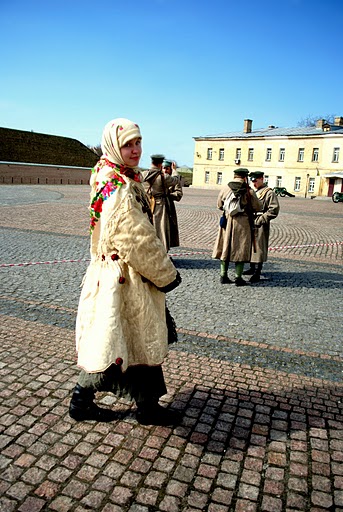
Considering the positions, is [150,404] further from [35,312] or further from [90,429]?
[35,312]

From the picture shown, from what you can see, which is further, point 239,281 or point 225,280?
point 225,280

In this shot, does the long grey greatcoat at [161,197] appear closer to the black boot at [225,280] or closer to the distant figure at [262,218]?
the black boot at [225,280]

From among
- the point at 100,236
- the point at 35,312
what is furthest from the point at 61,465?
the point at 35,312

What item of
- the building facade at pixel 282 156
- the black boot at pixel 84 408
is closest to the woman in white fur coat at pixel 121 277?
the black boot at pixel 84 408

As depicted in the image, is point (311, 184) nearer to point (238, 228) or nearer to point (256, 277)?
point (256, 277)

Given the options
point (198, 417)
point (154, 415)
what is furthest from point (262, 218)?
point (154, 415)

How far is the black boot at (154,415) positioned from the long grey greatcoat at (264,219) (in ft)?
14.7

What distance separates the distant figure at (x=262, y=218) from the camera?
720 cm

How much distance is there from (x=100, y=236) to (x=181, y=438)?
1.46 m

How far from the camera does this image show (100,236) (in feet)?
8.40

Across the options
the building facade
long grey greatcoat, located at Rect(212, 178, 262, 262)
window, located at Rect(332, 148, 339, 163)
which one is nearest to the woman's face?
long grey greatcoat, located at Rect(212, 178, 262, 262)

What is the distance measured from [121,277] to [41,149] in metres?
58.3

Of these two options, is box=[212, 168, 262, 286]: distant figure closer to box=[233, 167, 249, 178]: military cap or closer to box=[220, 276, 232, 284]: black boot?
box=[220, 276, 232, 284]: black boot

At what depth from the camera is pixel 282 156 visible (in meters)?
52.5
